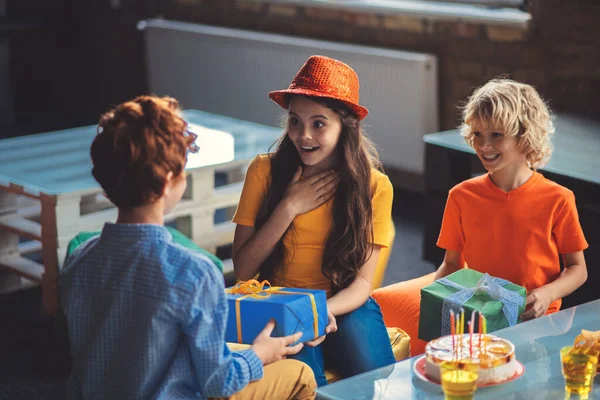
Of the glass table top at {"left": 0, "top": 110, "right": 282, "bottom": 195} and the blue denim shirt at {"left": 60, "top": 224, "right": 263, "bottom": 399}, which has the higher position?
the blue denim shirt at {"left": 60, "top": 224, "right": 263, "bottom": 399}

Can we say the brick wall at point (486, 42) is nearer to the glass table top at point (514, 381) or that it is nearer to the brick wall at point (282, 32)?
the brick wall at point (282, 32)

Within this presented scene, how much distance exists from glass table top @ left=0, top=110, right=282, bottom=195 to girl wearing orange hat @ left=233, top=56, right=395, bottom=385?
1.09 m

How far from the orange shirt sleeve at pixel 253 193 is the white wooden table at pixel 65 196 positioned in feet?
3.41

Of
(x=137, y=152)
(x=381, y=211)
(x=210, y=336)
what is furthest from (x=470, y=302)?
(x=137, y=152)

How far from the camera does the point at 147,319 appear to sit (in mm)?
1595

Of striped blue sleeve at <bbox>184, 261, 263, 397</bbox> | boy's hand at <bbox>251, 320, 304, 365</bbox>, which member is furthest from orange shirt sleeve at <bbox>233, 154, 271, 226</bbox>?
striped blue sleeve at <bbox>184, 261, 263, 397</bbox>

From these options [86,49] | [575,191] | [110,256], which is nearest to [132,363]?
[110,256]

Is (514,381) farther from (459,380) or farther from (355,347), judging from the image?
(355,347)

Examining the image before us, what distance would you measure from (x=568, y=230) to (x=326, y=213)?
2.07 ft

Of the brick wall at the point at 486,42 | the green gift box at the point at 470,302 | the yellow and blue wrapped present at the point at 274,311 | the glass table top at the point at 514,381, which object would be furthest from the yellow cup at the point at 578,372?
the brick wall at the point at 486,42

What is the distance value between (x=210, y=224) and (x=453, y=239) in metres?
1.30

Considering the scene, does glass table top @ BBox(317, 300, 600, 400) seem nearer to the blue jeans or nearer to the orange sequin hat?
the blue jeans

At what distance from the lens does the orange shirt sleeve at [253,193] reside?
230 cm

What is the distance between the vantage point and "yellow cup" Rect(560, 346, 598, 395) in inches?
67.7
